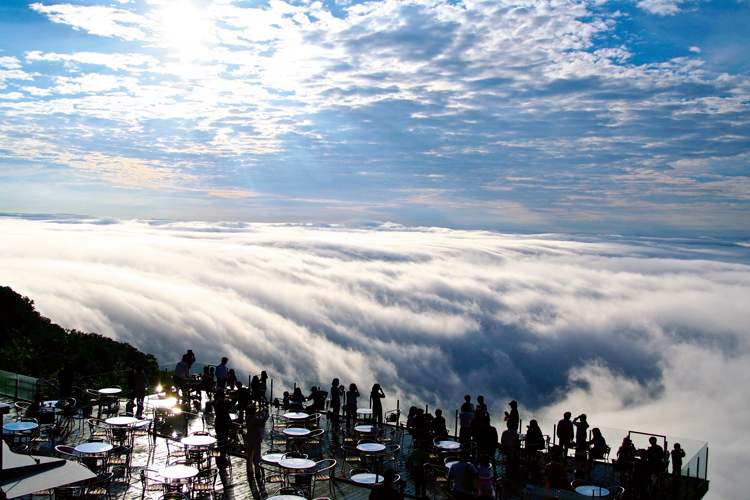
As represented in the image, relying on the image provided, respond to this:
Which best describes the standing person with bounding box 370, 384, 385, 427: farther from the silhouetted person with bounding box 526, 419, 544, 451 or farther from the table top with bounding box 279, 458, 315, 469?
the table top with bounding box 279, 458, 315, 469

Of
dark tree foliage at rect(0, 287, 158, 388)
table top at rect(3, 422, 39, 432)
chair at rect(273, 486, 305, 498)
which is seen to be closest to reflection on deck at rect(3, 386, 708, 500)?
chair at rect(273, 486, 305, 498)

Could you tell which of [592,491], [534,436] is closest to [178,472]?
[592,491]

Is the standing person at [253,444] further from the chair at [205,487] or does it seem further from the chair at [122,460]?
the chair at [122,460]

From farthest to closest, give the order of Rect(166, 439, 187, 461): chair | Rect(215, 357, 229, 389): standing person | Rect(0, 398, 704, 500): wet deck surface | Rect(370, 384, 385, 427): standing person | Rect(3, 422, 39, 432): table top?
Rect(215, 357, 229, 389): standing person
Rect(370, 384, 385, 427): standing person
Rect(166, 439, 187, 461): chair
Rect(3, 422, 39, 432): table top
Rect(0, 398, 704, 500): wet deck surface

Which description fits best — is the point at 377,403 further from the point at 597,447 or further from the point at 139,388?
the point at 139,388

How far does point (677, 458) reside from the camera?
1222cm

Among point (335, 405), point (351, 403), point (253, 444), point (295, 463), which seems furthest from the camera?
point (335, 405)

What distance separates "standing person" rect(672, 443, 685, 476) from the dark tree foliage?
21252 millimetres

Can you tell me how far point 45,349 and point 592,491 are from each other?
33.0m

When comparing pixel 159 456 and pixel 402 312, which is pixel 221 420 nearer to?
pixel 159 456

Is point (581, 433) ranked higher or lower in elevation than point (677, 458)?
higher

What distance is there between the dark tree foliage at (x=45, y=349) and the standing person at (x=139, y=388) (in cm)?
968

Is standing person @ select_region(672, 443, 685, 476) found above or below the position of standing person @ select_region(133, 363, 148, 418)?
below

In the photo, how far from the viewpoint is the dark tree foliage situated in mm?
27844
